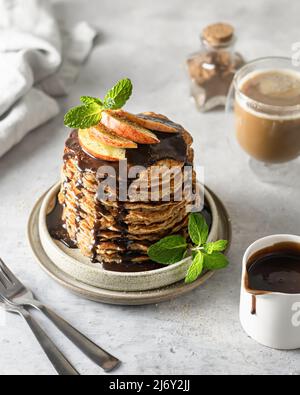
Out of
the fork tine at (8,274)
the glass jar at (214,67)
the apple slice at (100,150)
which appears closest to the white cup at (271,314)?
the apple slice at (100,150)

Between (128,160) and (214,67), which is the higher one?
(128,160)

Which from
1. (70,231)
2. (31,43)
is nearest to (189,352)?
(70,231)

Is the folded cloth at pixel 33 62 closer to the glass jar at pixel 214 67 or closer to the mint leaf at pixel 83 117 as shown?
the glass jar at pixel 214 67

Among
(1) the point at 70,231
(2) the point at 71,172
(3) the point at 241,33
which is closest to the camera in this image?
(2) the point at 71,172

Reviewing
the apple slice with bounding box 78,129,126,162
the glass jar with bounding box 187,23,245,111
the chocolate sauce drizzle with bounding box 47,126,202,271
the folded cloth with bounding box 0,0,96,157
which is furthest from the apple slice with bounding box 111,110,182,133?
the glass jar with bounding box 187,23,245,111

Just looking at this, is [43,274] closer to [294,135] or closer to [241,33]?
[294,135]

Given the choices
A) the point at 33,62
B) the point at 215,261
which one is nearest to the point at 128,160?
the point at 215,261

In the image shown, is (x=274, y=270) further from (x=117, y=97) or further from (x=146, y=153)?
(x=117, y=97)
